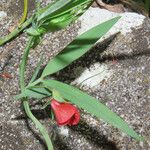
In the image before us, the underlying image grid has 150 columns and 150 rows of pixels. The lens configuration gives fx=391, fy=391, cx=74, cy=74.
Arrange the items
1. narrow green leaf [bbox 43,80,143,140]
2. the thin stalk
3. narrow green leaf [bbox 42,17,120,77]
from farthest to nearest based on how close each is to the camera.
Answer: the thin stalk, narrow green leaf [bbox 42,17,120,77], narrow green leaf [bbox 43,80,143,140]

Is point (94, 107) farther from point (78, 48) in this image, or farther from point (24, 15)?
point (24, 15)

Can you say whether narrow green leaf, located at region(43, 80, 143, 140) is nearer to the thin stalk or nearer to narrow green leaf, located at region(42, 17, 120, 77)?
narrow green leaf, located at region(42, 17, 120, 77)

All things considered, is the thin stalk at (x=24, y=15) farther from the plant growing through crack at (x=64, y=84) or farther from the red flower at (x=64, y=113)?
the red flower at (x=64, y=113)

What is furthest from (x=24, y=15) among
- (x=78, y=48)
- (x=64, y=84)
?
(x=64, y=84)

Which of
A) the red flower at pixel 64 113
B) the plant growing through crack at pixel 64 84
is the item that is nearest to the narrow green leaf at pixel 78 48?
the plant growing through crack at pixel 64 84

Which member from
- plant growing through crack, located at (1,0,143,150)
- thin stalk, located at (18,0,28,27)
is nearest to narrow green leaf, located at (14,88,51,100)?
plant growing through crack, located at (1,0,143,150)

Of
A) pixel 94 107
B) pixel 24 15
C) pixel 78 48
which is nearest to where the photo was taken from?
pixel 94 107

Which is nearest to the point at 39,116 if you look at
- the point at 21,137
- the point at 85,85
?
the point at 21,137
